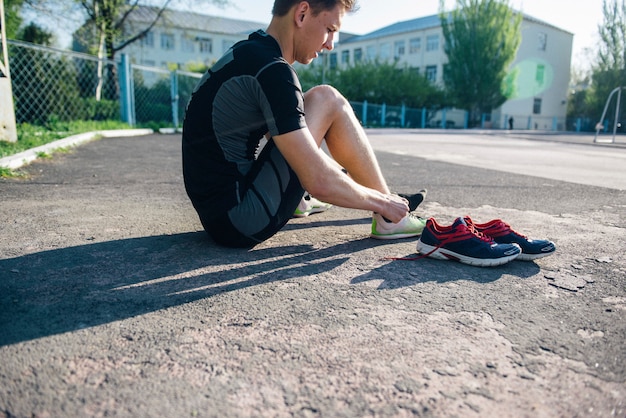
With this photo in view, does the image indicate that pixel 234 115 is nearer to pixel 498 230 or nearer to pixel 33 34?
pixel 498 230

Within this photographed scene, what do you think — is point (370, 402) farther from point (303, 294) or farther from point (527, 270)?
point (527, 270)

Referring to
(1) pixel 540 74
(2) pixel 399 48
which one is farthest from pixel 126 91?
(1) pixel 540 74

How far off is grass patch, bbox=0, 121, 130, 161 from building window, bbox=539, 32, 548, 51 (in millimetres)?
41789

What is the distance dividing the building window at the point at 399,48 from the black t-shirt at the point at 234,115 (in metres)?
46.6

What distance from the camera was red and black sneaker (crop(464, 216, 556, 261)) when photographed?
207cm

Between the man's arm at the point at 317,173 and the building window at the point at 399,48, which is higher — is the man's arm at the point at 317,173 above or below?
below

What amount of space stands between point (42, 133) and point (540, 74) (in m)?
44.6

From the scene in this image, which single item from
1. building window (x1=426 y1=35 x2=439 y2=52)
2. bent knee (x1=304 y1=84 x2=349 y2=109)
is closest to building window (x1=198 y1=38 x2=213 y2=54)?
building window (x1=426 y1=35 x2=439 y2=52)

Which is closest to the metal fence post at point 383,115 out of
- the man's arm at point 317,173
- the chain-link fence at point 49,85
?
the chain-link fence at point 49,85

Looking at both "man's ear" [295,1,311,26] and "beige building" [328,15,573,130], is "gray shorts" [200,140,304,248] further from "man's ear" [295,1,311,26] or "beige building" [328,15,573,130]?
"beige building" [328,15,573,130]

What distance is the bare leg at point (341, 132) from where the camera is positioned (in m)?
2.13

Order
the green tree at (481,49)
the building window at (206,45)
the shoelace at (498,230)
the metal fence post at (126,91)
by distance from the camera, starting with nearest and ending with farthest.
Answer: the shoelace at (498,230)
the metal fence post at (126,91)
the green tree at (481,49)
the building window at (206,45)

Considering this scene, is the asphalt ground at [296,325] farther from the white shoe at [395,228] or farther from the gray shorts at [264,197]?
the gray shorts at [264,197]

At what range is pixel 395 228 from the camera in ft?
7.89
